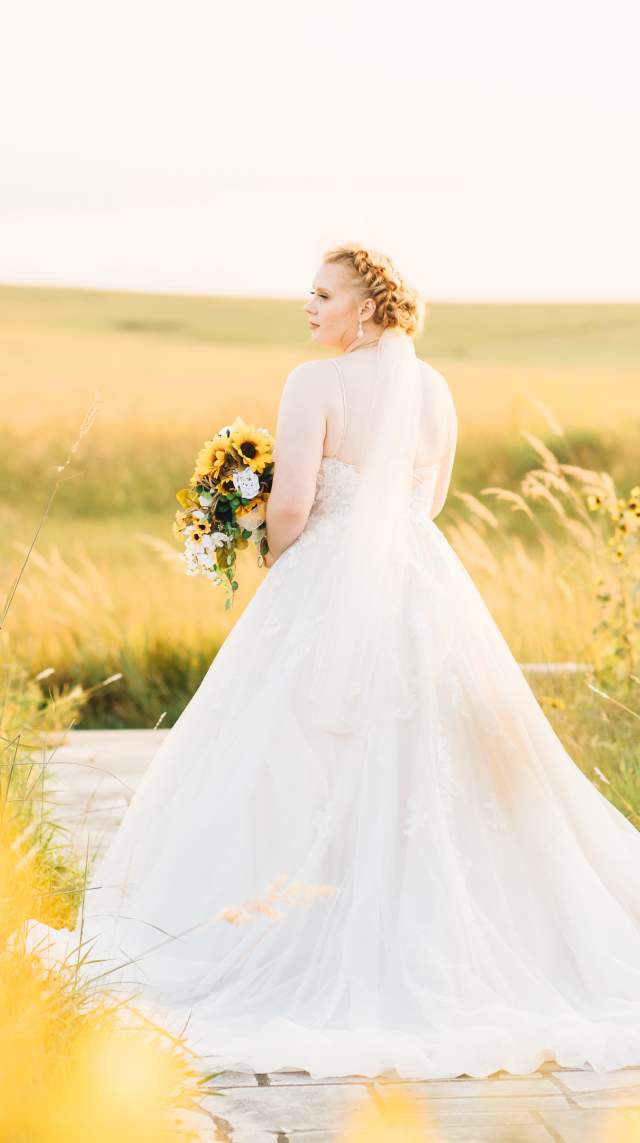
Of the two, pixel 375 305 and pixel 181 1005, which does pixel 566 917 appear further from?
pixel 375 305

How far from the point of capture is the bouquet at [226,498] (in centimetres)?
454

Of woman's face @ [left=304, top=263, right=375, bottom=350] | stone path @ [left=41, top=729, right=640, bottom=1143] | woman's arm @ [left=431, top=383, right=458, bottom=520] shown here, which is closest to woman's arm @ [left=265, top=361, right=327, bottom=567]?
woman's face @ [left=304, top=263, right=375, bottom=350]

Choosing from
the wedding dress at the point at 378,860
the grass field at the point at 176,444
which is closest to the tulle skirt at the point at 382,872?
→ the wedding dress at the point at 378,860

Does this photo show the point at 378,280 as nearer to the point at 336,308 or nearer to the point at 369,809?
the point at 336,308

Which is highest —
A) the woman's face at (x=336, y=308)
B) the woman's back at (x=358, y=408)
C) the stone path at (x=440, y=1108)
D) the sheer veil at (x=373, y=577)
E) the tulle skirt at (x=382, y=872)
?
the woman's face at (x=336, y=308)

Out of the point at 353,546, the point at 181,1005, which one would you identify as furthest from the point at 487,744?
the point at 181,1005

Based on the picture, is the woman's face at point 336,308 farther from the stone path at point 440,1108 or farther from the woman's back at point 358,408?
the stone path at point 440,1108

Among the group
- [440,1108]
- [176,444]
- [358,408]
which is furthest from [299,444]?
[176,444]

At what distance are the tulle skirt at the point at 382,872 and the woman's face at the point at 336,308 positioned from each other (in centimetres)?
55

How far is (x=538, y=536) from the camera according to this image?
85.0ft

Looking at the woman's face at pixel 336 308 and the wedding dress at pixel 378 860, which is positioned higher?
the woman's face at pixel 336 308

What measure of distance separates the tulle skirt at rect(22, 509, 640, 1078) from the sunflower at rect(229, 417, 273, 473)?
0.25 m

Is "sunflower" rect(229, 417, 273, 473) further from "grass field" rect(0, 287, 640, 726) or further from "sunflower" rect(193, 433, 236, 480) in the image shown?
"grass field" rect(0, 287, 640, 726)

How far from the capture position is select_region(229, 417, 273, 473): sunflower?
179 inches
